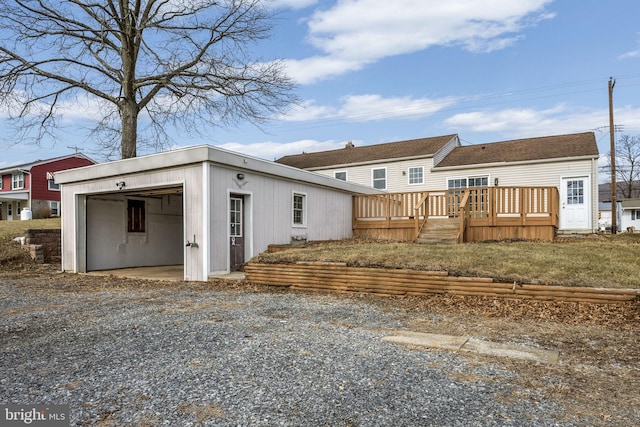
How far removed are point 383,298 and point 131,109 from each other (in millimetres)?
14814

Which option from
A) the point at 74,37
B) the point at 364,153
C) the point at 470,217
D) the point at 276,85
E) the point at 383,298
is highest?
the point at 74,37

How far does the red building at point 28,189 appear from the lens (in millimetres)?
29969

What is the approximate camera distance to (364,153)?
2241 centimetres

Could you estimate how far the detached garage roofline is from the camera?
9438mm

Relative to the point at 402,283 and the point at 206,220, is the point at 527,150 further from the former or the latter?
the point at 206,220

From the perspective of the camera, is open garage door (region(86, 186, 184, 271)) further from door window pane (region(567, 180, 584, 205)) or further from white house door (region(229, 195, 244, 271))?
door window pane (region(567, 180, 584, 205))

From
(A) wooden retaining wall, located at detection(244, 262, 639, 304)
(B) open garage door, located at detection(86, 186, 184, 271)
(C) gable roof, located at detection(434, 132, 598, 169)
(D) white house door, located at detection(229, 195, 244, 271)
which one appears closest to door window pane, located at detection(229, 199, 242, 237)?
(D) white house door, located at detection(229, 195, 244, 271)

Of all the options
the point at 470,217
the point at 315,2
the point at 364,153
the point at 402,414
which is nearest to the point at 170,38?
the point at 315,2

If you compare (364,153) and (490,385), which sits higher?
(364,153)

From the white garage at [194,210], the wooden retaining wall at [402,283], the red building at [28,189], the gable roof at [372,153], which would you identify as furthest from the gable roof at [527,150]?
the red building at [28,189]

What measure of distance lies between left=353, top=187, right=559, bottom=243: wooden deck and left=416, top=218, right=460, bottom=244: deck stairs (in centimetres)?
12

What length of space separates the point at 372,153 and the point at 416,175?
3.19 metres

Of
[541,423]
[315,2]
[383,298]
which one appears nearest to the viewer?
[541,423]

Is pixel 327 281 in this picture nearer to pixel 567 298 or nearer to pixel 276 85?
pixel 567 298
